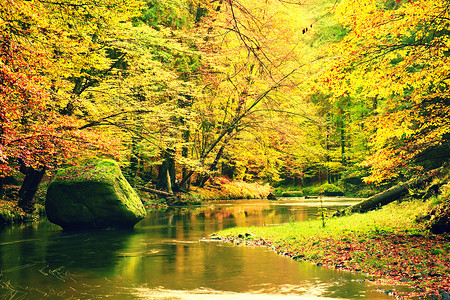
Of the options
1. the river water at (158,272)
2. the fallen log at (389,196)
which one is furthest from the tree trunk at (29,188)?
the fallen log at (389,196)

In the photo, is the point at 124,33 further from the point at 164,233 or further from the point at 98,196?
the point at 164,233

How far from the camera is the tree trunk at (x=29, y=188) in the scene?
645 inches

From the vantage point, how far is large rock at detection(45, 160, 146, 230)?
13508mm

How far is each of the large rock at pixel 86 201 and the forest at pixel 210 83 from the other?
823 mm

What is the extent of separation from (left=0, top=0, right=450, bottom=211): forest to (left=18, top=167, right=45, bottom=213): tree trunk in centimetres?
5

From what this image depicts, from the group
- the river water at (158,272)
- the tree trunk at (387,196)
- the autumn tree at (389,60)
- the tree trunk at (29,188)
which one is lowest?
the river water at (158,272)

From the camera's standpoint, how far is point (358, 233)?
30.7 feet

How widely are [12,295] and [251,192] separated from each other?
28642mm

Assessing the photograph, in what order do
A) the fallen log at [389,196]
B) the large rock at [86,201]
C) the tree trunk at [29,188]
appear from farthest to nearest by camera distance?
the tree trunk at [29,188]
the large rock at [86,201]
the fallen log at [389,196]

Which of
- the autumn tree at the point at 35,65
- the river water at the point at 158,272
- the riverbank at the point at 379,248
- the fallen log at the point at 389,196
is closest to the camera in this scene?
the river water at the point at 158,272

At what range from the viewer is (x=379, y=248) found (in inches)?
312

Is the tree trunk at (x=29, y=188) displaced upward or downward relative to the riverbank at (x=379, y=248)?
upward

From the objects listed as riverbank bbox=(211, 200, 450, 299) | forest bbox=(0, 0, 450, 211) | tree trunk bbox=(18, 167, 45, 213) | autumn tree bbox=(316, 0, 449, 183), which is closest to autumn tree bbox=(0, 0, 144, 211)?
forest bbox=(0, 0, 450, 211)

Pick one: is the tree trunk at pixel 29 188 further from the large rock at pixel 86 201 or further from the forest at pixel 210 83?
the large rock at pixel 86 201
